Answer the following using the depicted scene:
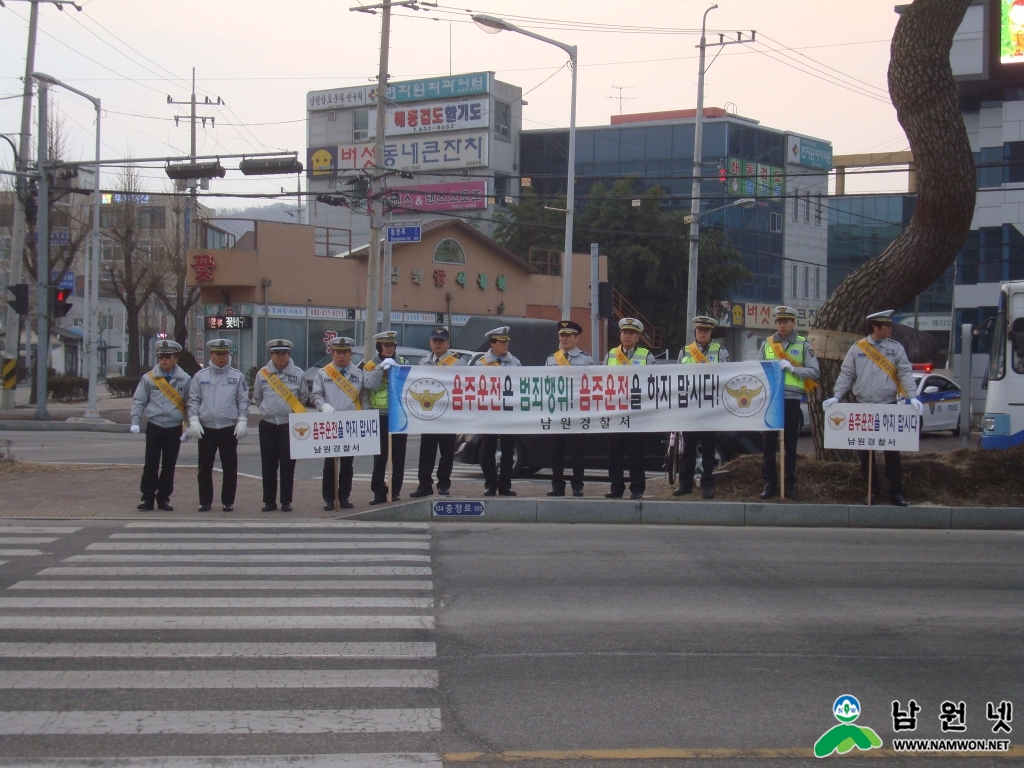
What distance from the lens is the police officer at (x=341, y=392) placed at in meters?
12.4

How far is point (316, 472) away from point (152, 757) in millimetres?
13011

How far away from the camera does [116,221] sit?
169ft

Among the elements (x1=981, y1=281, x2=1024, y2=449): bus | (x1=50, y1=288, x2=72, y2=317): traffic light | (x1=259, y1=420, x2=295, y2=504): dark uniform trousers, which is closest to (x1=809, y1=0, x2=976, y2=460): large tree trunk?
(x1=981, y1=281, x2=1024, y2=449): bus

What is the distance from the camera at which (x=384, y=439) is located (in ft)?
41.3

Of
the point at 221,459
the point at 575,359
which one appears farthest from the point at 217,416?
the point at 575,359

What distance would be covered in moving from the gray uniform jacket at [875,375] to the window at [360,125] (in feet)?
203

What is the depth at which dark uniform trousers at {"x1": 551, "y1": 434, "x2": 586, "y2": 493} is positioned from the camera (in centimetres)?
1266

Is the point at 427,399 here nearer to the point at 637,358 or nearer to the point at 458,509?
the point at 458,509

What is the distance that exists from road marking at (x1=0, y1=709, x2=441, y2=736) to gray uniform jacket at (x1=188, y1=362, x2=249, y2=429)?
687 cm

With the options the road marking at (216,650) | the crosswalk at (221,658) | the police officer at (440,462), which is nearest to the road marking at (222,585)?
the crosswalk at (221,658)

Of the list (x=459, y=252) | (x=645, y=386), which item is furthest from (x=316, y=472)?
(x=459, y=252)

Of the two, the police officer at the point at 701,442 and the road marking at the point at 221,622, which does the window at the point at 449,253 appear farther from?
the road marking at the point at 221,622

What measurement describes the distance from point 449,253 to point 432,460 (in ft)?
108

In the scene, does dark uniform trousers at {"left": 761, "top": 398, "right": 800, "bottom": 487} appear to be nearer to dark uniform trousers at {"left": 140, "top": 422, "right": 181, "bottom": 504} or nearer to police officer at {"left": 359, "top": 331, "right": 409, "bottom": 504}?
police officer at {"left": 359, "top": 331, "right": 409, "bottom": 504}
